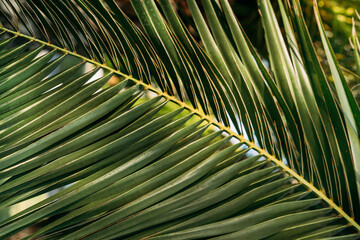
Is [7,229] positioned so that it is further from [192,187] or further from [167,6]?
[167,6]

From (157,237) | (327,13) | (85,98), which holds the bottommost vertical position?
(157,237)

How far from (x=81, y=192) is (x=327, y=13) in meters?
1.13

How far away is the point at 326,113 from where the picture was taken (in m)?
0.55

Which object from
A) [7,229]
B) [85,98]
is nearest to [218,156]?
[85,98]

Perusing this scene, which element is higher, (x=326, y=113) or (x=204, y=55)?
(x=204, y=55)

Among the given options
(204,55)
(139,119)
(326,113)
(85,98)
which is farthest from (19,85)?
(326,113)

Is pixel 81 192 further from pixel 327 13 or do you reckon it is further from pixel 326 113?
pixel 327 13

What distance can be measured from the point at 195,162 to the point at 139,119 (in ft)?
0.41

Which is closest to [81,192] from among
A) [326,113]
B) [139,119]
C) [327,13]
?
[139,119]

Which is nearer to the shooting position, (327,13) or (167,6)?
(167,6)

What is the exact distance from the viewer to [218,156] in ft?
1.70

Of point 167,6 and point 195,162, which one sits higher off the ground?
point 167,6

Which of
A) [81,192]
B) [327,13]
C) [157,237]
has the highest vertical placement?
[327,13]

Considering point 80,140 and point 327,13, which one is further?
point 327,13
